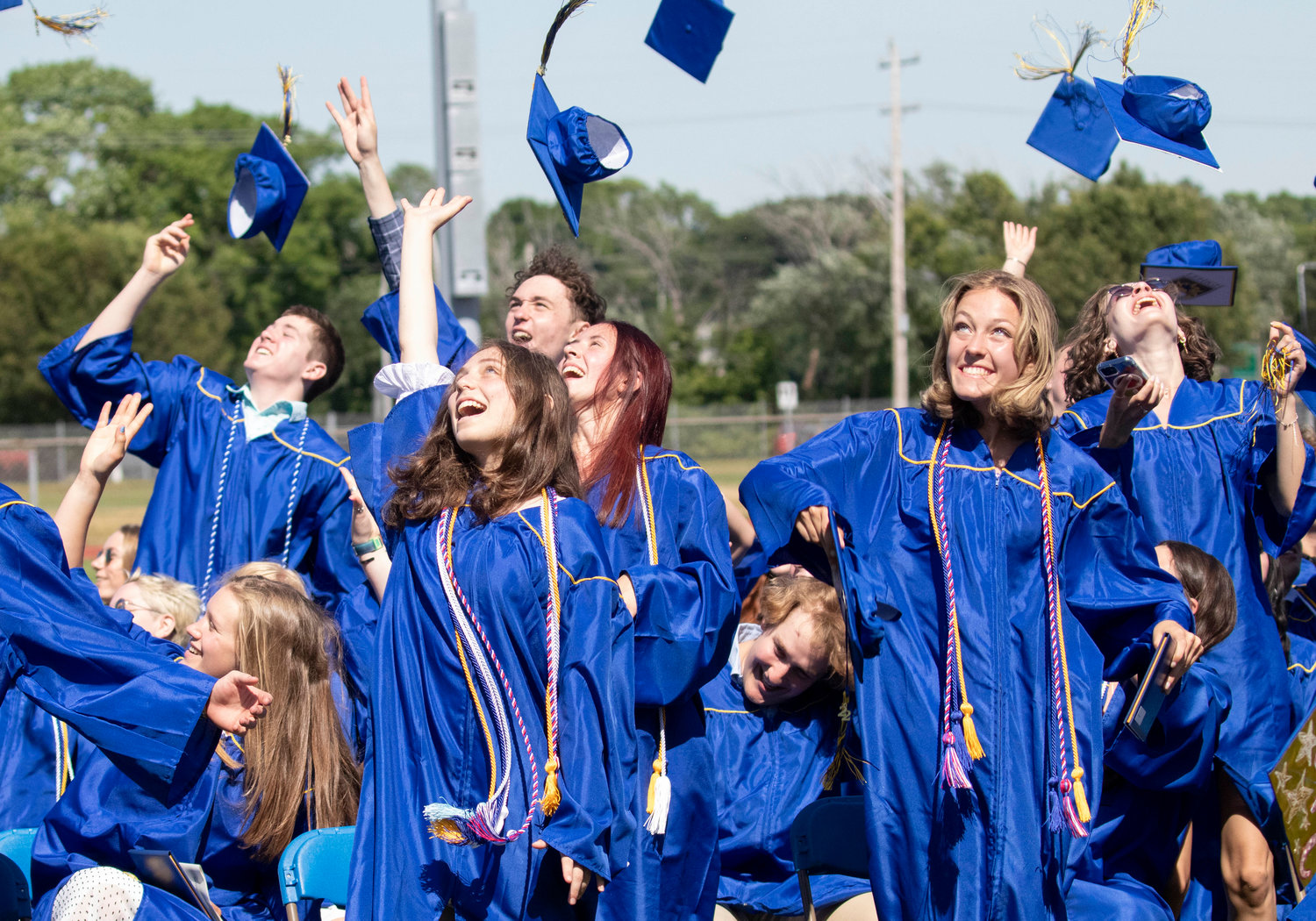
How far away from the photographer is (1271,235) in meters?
51.5

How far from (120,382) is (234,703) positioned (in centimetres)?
236

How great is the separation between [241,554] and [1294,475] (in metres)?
3.74

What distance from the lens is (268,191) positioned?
5184mm

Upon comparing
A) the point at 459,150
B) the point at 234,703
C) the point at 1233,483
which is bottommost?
the point at 234,703

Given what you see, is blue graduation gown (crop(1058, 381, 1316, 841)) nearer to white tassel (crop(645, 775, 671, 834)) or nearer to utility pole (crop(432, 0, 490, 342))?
white tassel (crop(645, 775, 671, 834))

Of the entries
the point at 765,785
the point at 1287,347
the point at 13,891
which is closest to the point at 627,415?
the point at 765,785

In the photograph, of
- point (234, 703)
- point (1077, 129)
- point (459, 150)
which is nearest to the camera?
point (234, 703)

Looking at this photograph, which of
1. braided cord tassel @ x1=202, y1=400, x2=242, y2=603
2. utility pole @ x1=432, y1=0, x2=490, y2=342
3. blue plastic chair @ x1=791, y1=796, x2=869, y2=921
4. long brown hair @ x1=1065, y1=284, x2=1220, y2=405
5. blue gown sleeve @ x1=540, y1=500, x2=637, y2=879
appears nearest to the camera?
blue gown sleeve @ x1=540, y1=500, x2=637, y2=879

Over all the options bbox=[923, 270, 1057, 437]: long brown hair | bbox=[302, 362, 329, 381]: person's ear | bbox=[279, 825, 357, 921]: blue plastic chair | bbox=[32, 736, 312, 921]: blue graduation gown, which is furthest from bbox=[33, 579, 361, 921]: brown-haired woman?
bbox=[302, 362, 329, 381]: person's ear

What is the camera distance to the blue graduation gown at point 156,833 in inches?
135

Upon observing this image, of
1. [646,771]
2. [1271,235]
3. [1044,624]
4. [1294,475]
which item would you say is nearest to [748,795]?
[646,771]

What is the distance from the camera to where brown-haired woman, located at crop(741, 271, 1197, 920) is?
3248 millimetres

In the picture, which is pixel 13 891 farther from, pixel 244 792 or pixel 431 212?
pixel 431 212

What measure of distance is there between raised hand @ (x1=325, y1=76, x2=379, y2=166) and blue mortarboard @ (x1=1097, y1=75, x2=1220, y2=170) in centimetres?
234
